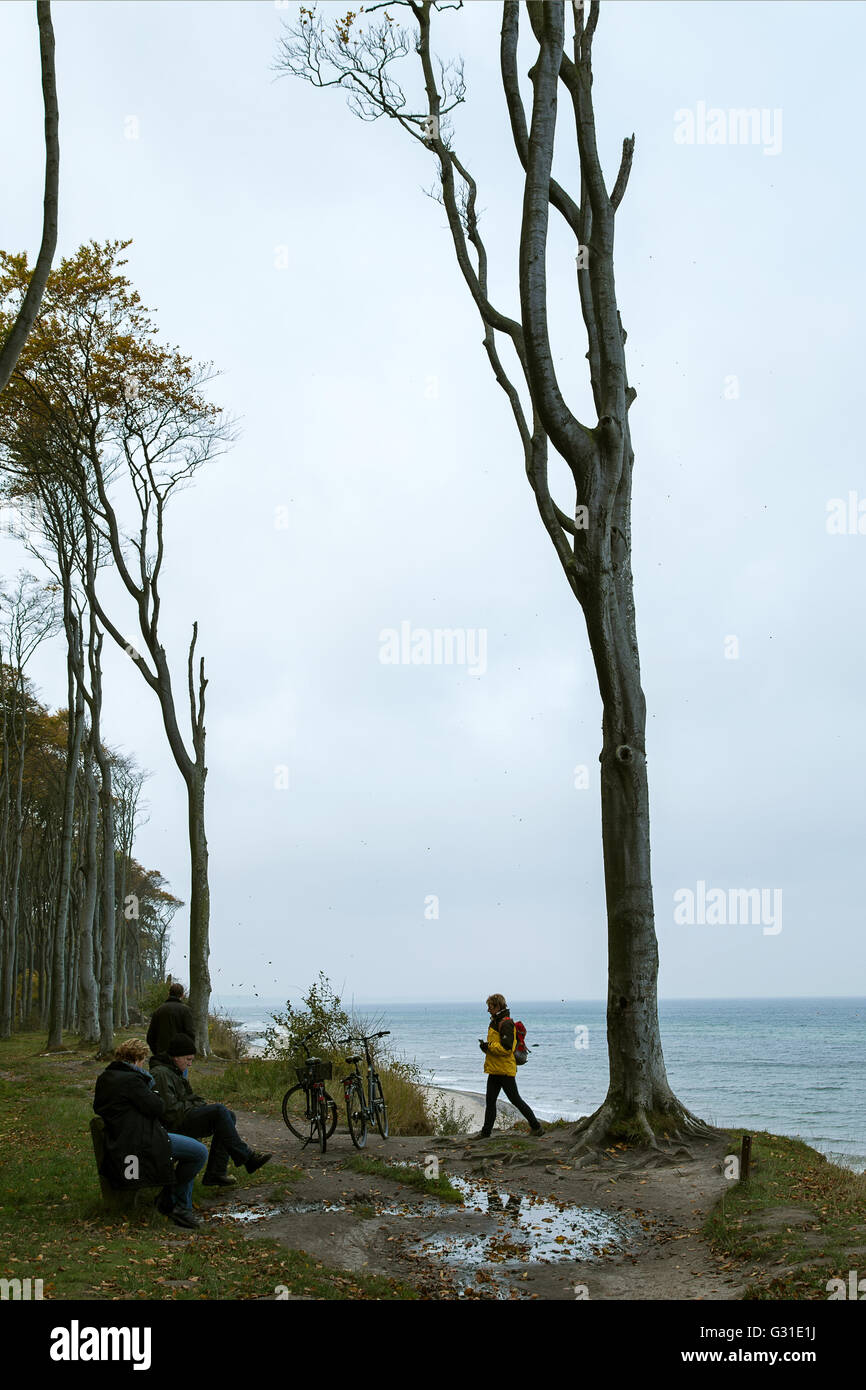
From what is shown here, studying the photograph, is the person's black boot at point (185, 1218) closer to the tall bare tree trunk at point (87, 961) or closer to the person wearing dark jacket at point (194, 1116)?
the person wearing dark jacket at point (194, 1116)

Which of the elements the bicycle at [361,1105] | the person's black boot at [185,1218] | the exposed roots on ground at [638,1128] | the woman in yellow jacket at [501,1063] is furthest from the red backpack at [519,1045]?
the person's black boot at [185,1218]

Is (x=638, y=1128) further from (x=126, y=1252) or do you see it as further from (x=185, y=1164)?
(x=126, y=1252)

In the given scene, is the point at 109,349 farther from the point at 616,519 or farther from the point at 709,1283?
the point at 709,1283

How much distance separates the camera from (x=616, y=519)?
12734 millimetres

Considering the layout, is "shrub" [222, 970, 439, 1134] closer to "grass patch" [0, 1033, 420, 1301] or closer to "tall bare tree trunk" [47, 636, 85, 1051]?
"grass patch" [0, 1033, 420, 1301]

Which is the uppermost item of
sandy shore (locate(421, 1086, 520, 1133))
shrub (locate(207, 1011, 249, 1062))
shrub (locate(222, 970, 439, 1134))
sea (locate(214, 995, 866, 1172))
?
shrub (locate(222, 970, 439, 1134))

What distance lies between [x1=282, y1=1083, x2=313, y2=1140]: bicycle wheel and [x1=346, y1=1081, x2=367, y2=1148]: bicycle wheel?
0.47m

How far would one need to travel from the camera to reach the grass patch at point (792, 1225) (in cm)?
623

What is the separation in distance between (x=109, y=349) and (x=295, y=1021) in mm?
11922

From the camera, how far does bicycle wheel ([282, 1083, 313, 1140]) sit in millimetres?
12328

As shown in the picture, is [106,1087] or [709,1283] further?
[106,1087]

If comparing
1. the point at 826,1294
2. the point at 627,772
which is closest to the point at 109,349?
the point at 627,772

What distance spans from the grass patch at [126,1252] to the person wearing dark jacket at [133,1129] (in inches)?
12.4

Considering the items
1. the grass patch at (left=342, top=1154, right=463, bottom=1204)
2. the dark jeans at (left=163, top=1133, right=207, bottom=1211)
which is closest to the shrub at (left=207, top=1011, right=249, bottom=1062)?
the grass patch at (left=342, top=1154, right=463, bottom=1204)
